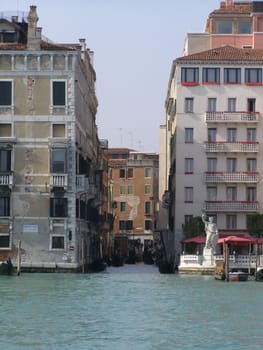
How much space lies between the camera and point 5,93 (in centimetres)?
4678

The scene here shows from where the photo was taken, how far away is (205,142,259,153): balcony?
55250mm

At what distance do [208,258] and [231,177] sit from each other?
8615mm

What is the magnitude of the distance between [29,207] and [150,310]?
63.8ft

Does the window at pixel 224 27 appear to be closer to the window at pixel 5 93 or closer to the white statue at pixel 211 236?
the white statue at pixel 211 236

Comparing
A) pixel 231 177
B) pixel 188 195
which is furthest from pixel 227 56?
pixel 188 195

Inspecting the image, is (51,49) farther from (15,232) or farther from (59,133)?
(15,232)

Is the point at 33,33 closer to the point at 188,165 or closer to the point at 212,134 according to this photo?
the point at 188,165

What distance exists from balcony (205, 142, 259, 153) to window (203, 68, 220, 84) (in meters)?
3.09

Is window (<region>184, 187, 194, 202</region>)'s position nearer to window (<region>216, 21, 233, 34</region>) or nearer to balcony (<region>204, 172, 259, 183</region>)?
balcony (<region>204, 172, 259, 183</region>)

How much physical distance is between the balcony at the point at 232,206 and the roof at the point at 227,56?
6943 millimetres

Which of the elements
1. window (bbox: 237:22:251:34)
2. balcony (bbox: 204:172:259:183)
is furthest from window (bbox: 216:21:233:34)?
balcony (bbox: 204:172:259:183)

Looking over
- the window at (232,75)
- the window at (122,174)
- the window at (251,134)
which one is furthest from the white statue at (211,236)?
the window at (122,174)

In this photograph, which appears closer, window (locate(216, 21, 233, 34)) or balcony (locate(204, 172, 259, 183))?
balcony (locate(204, 172, 259, 183))

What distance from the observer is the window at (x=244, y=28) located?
2399 inches
